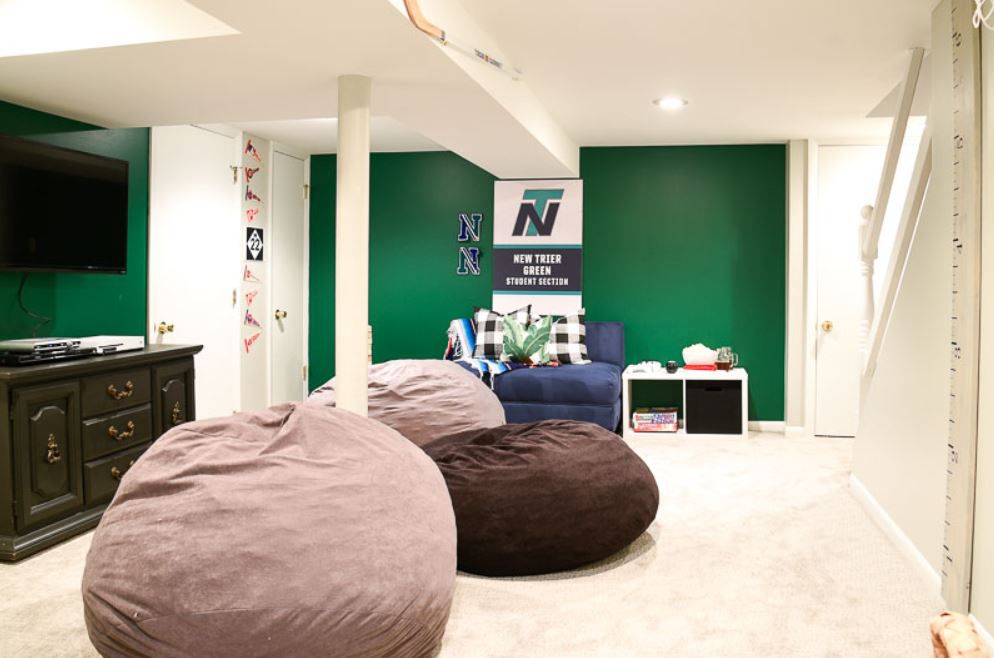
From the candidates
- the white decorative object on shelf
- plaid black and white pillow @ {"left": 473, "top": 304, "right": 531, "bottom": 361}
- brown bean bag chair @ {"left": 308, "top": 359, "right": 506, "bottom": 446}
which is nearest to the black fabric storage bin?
the white decorative object on shelf

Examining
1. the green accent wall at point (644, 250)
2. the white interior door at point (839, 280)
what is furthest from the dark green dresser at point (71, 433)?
the white interior door at point (839, 280)

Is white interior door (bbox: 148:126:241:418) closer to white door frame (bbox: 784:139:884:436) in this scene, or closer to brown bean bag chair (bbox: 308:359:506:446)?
brown bean bag chair (bbox: 308:359:506:446)

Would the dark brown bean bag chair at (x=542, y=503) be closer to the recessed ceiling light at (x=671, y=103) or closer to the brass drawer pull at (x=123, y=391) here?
the brass drawer pull at (x=123, y=391)

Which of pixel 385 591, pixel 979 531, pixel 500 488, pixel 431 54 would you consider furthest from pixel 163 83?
pixel 979 531

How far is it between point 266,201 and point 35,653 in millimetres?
4410

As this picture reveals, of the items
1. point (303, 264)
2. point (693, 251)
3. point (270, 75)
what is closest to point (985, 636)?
point (270, 75)

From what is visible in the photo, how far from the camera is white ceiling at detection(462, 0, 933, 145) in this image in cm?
340

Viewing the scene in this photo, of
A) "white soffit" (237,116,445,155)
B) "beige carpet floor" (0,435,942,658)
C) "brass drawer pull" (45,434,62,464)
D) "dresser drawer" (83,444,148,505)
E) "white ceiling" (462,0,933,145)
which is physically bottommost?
"beige carpet floor" (0,435,942,658)

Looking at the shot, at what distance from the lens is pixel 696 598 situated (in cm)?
298

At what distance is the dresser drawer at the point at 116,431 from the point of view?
12.2 ft

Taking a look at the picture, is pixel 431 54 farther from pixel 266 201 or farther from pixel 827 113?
pixel 266 201

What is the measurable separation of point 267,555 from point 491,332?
4484mm

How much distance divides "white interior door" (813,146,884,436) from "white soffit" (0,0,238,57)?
4676mm

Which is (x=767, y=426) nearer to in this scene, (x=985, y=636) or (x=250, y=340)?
(x=250, y=340)
